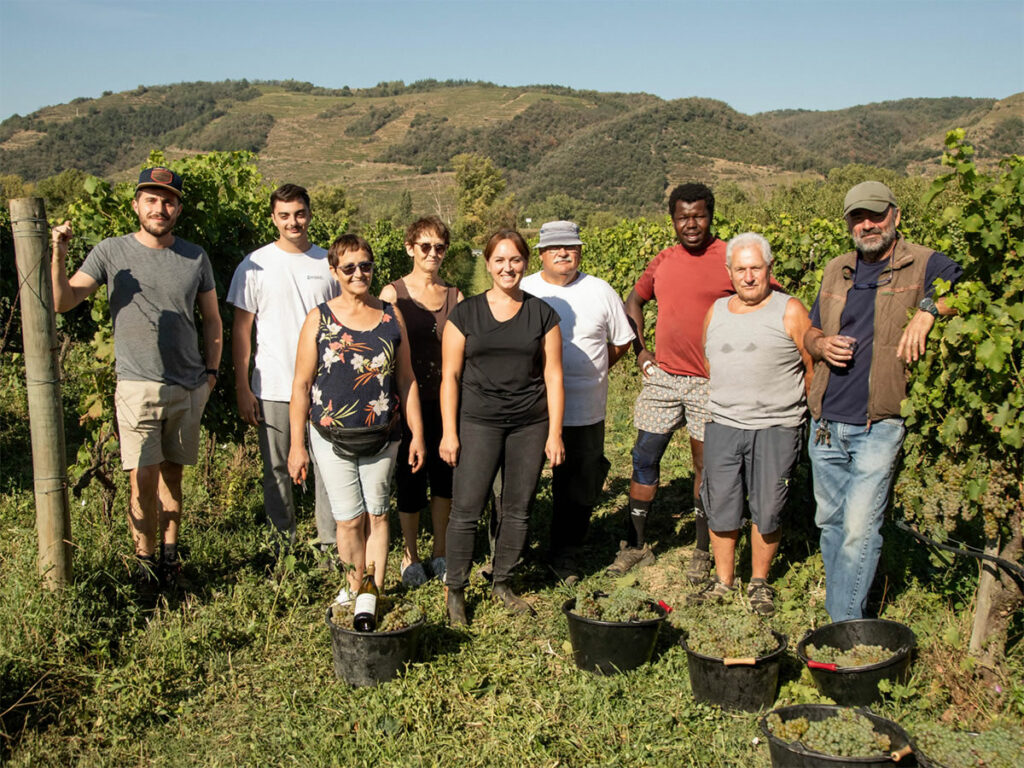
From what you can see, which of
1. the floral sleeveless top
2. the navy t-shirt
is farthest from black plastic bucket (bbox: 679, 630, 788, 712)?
the floral sleeveless top

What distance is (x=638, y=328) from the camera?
4871 mm

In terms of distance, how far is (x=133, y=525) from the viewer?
4223mm

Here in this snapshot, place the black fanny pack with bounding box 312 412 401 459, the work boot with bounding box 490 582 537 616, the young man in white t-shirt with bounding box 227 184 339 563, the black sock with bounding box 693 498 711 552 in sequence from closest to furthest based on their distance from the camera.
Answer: the black fanny pack with bounding box 312 412 401 459, the work boot with bounding box 490 582 537 616, the young man in white t-shirt with bounding box 227 184 339 563, the black sock with bounding box 693 498 711 552

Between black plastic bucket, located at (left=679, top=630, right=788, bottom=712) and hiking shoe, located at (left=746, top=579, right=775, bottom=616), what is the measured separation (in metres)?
0.73

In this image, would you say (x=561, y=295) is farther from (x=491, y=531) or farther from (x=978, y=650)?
(x=978, y=650)

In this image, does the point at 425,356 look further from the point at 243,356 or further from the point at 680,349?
the point at 680,349

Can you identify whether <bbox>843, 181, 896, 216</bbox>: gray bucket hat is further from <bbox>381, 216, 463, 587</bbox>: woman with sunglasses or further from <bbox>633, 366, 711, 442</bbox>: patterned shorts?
<bbox>381, 216, 463, 587</bbox>: woman with sunglasses

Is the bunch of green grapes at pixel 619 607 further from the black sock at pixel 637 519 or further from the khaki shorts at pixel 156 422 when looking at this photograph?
Result: the khaki shorts at pixel 156 422

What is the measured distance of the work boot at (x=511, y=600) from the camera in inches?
169

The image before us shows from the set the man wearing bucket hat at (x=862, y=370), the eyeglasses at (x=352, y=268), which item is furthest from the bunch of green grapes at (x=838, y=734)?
the eyeglasses at (x=352, y=268)

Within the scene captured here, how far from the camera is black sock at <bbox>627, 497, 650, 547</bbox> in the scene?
4.89m

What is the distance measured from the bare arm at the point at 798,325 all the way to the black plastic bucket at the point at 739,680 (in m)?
1.28

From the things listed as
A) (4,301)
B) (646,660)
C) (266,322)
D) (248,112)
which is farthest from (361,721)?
(248,112)

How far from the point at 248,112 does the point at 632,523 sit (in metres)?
156
